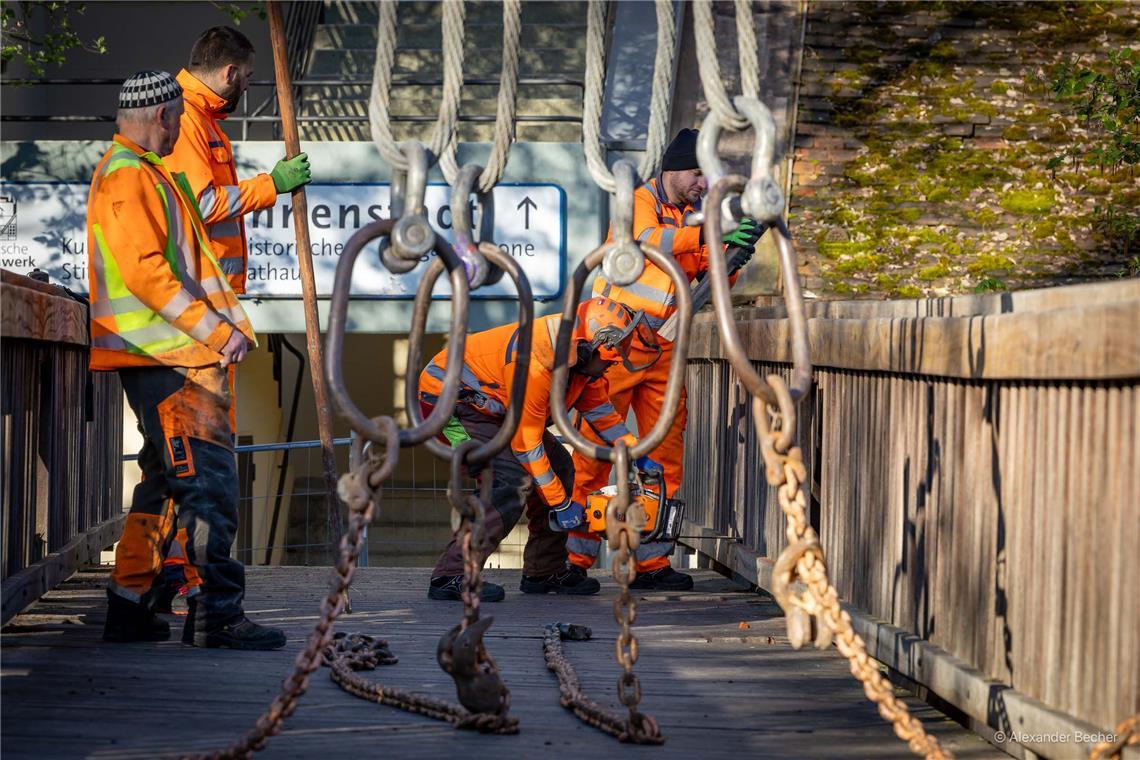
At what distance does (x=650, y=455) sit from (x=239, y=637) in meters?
2.89

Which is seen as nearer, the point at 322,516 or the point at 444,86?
the point at 444,86

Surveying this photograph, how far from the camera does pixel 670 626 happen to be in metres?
6.14

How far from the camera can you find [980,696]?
3.94m

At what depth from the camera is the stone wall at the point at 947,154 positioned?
1284 cm

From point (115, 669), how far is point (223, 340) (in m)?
1.16

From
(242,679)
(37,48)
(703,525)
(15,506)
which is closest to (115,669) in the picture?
(242,679)

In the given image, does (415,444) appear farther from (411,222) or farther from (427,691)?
(427,691)

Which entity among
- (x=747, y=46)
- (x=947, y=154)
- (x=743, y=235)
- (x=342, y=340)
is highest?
(x=947, y=154)

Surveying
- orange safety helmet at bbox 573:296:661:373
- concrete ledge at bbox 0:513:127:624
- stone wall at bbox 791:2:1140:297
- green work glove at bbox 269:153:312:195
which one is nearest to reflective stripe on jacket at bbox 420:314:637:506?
orange safety helmet at bbox 573:296:661:373

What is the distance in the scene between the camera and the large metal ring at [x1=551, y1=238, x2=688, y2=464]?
3.60 m

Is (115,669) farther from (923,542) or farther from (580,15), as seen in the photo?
(580,15)

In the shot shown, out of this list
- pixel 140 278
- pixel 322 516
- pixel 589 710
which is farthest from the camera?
pixel 322 516

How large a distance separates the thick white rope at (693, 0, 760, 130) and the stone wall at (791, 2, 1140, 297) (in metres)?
8.56

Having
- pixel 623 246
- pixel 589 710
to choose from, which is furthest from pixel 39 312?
pixel 623 246
